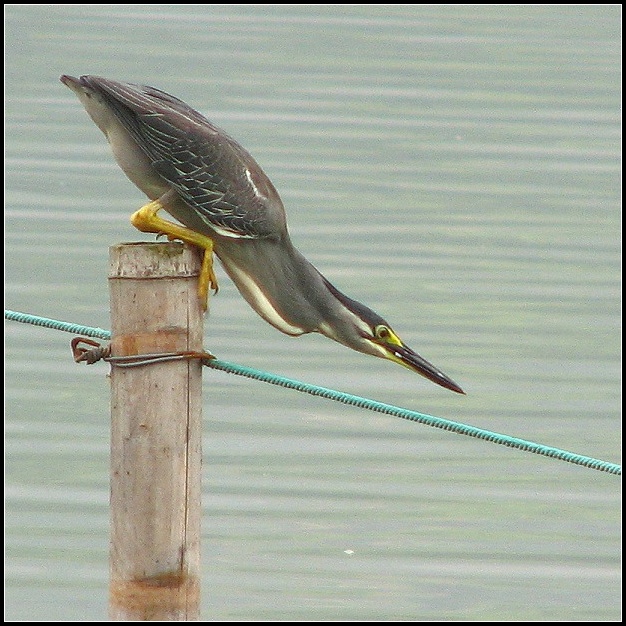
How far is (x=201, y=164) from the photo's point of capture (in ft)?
16.3

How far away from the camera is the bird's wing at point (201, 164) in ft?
16.1

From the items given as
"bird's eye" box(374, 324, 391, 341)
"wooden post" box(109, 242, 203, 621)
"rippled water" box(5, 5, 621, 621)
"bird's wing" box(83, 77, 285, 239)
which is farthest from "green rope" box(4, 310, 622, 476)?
"rippled water" box(5, 5, 621, 621)

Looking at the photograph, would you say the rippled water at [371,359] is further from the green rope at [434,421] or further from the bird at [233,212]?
the green rope at [434,421]

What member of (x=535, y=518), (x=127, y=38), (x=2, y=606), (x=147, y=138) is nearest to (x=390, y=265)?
(x=535, y=518)

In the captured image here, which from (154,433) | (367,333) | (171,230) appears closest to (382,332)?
(367,333)

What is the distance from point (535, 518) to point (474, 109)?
34.2ft

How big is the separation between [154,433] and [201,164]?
1.00 meters

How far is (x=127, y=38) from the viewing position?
20.5m

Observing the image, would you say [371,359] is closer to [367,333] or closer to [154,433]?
[367,333]

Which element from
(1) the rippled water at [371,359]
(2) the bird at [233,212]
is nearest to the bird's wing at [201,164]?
(2) the bird at [233,212]

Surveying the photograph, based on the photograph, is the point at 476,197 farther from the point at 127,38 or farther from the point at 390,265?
the point at 127,38

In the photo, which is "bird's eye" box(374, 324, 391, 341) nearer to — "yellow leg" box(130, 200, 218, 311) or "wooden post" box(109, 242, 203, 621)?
"yellow leg" box(130, 200, 218, 311)

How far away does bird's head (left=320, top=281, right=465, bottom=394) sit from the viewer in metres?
4.92

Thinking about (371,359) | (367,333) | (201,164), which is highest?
(201,164)
